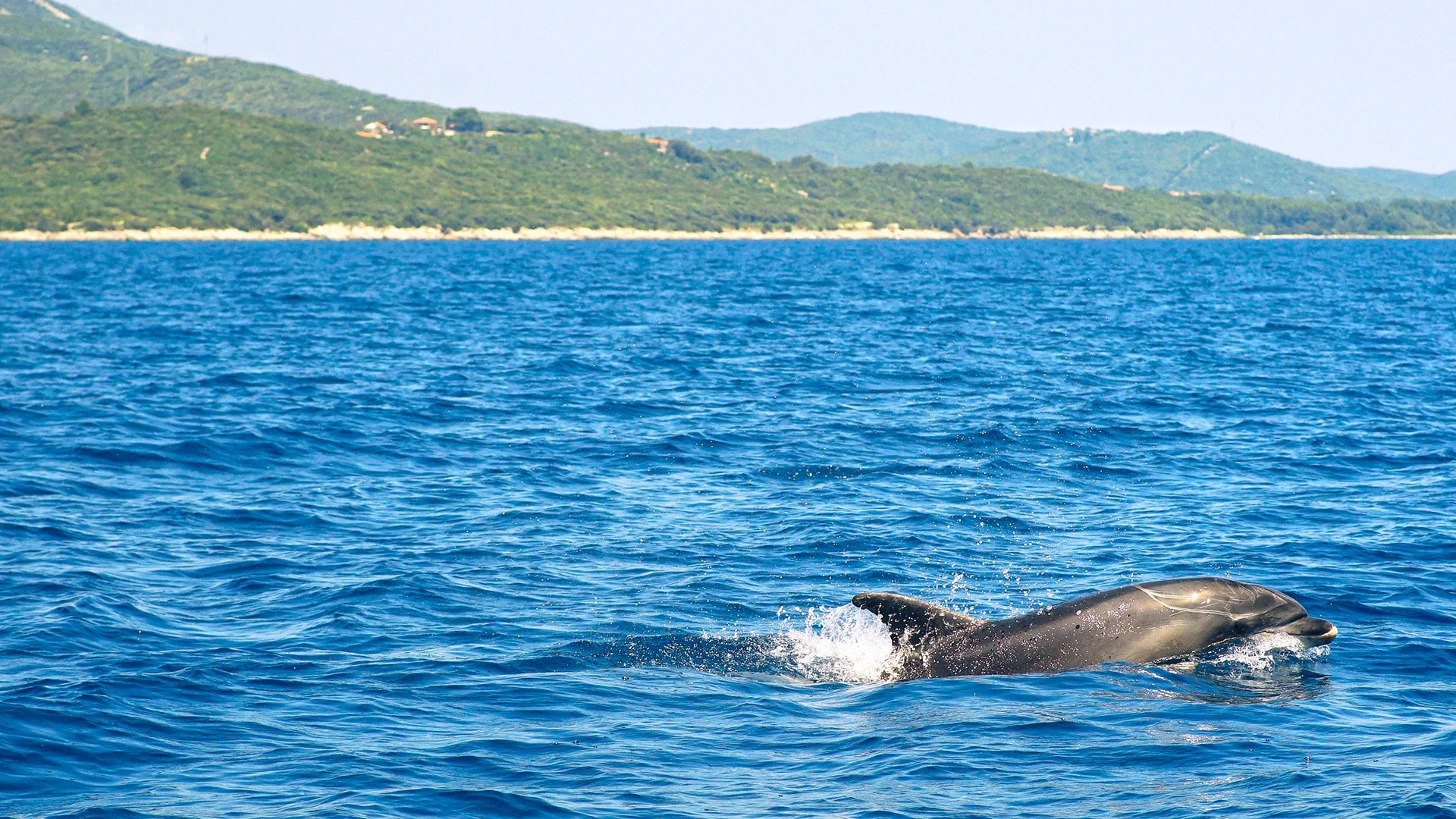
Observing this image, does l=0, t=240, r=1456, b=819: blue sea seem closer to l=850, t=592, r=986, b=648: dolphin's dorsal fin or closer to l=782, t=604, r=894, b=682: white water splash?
l=782, t=604, r=894, b=682: white water splash

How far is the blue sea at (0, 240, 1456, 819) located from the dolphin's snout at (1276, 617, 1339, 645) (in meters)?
0.30

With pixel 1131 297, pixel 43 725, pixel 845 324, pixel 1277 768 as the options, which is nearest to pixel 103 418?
pixel 43 725

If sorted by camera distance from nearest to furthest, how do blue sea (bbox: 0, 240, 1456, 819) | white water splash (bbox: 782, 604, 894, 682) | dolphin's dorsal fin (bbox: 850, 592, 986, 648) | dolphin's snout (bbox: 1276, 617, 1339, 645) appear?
1. blue sea (bbox: 0, 240, 1456, 819)
2. dolphin's dorsal fin (bbox: 850, 592, 986, 648)
3. dolphin's snout (bbox: 1276, 617, 1339, 645)
4. white water splash (bbox: 782, 604, 894, 682)

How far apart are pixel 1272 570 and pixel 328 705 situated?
1133cm

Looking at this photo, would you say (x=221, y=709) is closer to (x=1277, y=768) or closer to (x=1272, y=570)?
(x=1277, y=768)

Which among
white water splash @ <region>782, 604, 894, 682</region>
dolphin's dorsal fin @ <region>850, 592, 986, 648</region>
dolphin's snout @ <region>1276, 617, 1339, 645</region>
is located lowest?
white water splash @ <region>782, 604, 894, 682</region>

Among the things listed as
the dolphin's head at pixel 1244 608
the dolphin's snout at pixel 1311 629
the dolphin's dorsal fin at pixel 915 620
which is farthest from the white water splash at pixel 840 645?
the dolphin's snout at pixel 1311 629

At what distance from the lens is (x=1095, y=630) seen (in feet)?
44.4

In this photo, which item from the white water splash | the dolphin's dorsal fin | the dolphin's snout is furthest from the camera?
the white water splash

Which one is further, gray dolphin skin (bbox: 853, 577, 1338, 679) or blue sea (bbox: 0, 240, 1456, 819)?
gray dolphin skin (bbox: 853, 577, 1338, 679)

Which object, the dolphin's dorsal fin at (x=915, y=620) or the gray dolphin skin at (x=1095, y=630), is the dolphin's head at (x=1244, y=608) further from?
the dolphin's dorsal fin at (x=915, y=620)

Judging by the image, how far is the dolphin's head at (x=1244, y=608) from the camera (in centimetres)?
1360

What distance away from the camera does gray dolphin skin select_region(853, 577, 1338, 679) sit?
13367 mm

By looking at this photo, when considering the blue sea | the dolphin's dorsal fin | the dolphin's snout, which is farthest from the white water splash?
the dolphin's snout
